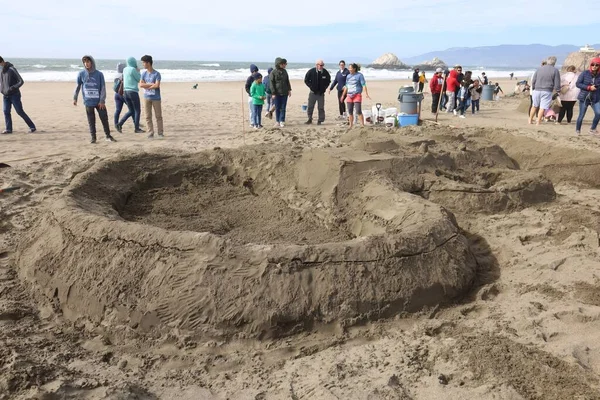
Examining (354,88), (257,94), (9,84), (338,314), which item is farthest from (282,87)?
(338,314)

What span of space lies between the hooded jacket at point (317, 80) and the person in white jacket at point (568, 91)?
17.3ft

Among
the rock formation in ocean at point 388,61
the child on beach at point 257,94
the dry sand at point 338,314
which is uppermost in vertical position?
the rock formation in ocean at point 388,61

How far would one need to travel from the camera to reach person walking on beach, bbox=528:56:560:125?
31.3ft

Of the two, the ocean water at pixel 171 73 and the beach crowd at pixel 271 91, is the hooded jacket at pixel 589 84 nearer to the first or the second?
the beach crowd at pixel 271 91

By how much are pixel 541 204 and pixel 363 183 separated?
6.67 feet

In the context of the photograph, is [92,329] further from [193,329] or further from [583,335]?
[583,335]

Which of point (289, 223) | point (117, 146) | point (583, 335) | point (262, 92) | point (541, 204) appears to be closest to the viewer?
point (583, 335)

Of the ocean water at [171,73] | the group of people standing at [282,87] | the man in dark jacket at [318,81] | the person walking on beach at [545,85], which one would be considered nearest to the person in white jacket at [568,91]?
the person walking on beach at [545,85]

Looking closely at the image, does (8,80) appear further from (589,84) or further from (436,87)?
(589,84)

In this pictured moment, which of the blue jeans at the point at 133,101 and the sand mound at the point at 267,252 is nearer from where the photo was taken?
the sand mound at the point at 267,252

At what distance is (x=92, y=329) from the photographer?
300cm

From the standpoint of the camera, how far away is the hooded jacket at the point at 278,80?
9.54 metres

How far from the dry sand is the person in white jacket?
4.94 meters

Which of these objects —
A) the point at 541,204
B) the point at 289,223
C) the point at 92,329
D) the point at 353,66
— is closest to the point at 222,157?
the point at 289,223
